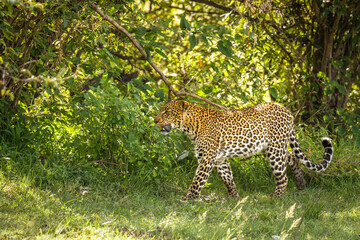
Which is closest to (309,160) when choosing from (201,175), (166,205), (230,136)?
(230,136)

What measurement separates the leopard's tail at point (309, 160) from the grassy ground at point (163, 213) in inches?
14.6

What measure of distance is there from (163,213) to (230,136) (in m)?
1.77

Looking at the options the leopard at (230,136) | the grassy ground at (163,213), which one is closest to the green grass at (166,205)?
the grassy ground at (163,213)

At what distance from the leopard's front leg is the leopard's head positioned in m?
0.56

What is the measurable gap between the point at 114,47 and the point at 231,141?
2014 mm

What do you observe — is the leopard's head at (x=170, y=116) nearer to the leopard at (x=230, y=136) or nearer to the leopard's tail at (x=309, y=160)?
the leopard at (x=230, y=136)

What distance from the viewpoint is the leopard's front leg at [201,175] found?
638 cm

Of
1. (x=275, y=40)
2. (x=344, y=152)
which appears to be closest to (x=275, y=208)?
(x=344, y=152)

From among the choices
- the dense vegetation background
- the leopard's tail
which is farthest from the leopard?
the dense vegetation background

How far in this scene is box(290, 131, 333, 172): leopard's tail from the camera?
22.9ft

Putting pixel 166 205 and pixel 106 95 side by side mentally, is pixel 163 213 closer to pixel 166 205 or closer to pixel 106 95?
pixel 166 205

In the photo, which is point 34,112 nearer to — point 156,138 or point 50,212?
point 156,138

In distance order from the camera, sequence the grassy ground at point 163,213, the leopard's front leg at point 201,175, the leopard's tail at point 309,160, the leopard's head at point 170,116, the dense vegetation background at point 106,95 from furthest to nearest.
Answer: the leopard's tail at point 309,160 < the leopard's head at point 170,116 < the leopard's front leg at point 201,175 < the dense vegetation background at point 106,95 < the grassy ground at point 163,213

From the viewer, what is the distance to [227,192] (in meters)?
7.07
